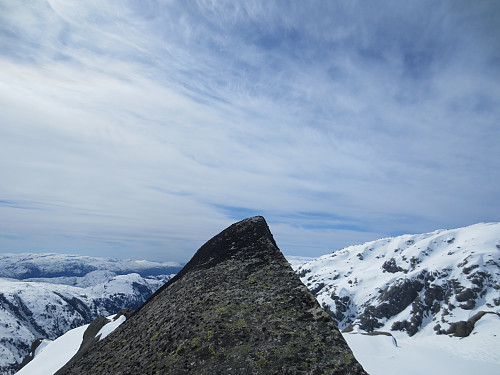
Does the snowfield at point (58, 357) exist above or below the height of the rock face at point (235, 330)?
below

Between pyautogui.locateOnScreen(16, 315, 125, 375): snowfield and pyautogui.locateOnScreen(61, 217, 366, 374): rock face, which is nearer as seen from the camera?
pyautogui.locateOnScreen(61, 217, 366, 374): rock face

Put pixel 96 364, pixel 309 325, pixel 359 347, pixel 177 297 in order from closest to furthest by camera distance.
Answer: pixel 309 325 → pixel 96 364 → pixel 177 297 → pixel 359 347

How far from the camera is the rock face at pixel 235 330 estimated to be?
5.31 m

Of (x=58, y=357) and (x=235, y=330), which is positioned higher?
(x=235, y=330)

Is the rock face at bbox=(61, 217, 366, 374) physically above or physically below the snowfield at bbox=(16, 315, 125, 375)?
above

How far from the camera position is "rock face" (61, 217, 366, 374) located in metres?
5.31

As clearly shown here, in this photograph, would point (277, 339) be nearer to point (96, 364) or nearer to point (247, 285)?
point (247, 285)

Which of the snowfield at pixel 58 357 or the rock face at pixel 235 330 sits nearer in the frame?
the rock face at pixel 235 330

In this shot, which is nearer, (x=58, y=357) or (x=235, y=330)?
(x=235, y=330)

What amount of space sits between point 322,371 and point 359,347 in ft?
126

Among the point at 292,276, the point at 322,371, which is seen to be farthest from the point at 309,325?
the point at 292,276

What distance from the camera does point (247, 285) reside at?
27.0 ft

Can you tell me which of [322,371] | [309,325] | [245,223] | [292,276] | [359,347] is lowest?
[359,347]

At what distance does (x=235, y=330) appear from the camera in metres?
6.31
